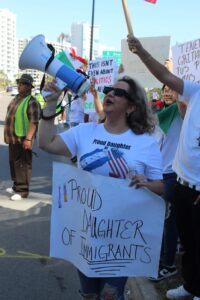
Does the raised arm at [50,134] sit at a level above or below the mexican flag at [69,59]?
below

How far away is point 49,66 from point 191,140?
1003 mm

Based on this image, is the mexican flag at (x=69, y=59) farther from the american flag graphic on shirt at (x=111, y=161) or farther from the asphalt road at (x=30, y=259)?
the american flag graphic on shirt at (x=111, y=161)

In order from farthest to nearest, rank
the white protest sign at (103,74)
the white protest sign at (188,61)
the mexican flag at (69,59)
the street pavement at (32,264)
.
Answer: the white protest sign at (103,74) → the mexican flag at (69,59) → the white protest sign at (188,61) → the street pavement at (32,264)

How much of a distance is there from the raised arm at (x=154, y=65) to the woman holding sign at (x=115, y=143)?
222mm

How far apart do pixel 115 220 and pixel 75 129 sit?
634mm

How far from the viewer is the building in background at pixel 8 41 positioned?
437 feet

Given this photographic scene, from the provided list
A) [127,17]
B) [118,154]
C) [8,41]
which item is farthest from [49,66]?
[8,41]

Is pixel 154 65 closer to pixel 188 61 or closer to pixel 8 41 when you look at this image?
pixel 188 61

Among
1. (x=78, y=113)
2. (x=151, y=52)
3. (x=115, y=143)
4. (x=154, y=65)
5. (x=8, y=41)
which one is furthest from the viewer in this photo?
(x=8, y=41)

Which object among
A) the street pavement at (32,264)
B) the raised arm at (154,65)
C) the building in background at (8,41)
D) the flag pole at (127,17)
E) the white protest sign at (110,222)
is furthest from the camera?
the building in background at (8,41)

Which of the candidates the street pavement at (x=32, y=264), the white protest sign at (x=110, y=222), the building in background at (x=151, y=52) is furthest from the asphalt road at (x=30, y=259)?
the building in background at (x=151, y=52)

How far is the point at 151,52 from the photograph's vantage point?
612 centimetres

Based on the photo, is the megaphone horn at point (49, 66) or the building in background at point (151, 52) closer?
the megaphone horn at point (49, 66)

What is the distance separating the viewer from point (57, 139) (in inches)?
108
